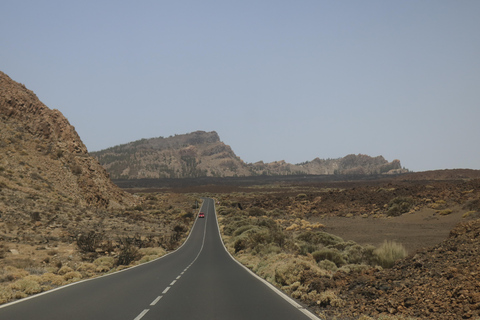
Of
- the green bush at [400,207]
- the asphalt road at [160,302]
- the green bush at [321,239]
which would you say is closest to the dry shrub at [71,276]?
the asphalt road at [160,302]

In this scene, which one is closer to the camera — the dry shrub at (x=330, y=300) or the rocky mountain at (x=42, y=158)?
the dry shrub at (x=330, y=300)

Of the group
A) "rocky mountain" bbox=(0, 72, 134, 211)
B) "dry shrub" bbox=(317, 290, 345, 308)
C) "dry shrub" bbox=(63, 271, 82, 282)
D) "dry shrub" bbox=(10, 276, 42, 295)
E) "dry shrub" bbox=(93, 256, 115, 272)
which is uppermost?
"rocky mountain" bbox=(0, 72, 134, 211)

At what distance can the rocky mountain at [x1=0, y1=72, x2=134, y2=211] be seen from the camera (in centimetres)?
5594

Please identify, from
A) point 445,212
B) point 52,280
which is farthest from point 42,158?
point 445,212

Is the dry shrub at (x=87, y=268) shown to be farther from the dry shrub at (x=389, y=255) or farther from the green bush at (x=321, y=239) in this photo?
the green bush at (x=321, y=239)

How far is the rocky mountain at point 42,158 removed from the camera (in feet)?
184

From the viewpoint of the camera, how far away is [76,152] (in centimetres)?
7444

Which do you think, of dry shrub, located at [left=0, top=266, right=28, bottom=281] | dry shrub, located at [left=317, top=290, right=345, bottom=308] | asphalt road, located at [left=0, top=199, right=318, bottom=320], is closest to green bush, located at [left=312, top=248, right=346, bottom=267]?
asphalt road, located at [left=0, top=199, right=318, bottom=320]

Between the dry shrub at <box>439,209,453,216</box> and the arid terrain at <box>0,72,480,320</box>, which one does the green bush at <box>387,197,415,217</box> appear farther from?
the dry shrub at <box>439,209,453,216</box>

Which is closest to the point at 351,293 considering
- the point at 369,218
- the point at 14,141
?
the point at 369,218

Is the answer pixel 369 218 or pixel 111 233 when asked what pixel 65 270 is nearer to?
pixel 111 233

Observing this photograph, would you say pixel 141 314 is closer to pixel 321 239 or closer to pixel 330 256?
pixel 330 256

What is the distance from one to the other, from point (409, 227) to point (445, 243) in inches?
1561

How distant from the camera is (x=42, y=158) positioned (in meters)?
63.4
